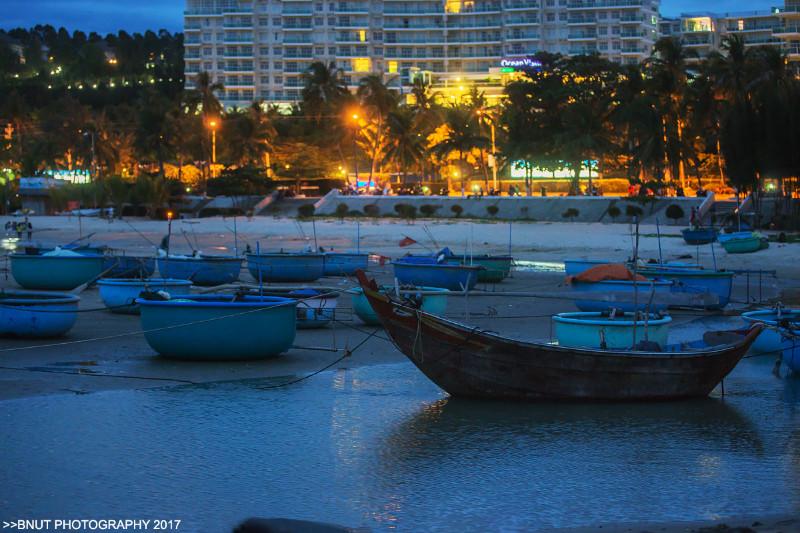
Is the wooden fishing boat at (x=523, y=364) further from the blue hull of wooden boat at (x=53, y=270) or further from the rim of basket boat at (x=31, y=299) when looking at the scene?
the blue hull of wooden boat at (x=53, y=270)

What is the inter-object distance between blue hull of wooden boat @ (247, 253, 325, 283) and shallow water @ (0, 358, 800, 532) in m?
14.8

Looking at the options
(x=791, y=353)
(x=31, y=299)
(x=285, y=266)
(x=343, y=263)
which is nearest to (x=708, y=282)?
(x=791, y=353)

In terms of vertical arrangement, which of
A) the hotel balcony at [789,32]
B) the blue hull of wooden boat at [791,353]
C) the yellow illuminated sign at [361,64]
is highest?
the hotel balcony at [789,32]

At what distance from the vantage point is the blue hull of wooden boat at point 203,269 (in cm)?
2927

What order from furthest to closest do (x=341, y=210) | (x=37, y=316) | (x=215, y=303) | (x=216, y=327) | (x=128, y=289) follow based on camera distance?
(x=341, y=210) < (x=128, y=289) < (x=37, y=316) < (x=215, y=303) < (x=216, y=327)

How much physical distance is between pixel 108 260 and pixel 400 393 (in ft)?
49.3

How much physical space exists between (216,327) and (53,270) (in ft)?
39.1

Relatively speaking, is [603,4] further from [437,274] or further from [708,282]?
[708,282]

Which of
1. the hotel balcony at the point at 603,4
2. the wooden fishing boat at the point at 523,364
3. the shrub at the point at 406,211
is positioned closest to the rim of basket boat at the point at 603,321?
the wooden fishing boat at the point at 523,364

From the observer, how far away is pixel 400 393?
1627cm

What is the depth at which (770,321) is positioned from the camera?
18219 millimetres

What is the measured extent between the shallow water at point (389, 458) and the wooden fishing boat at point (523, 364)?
26 cm

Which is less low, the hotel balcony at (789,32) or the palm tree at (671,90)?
the hotel balcony at (789,32)

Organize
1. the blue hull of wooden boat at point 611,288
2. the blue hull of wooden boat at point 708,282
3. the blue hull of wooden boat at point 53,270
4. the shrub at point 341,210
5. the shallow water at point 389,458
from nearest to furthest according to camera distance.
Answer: the shallow water at point 389,458, the blue hull of wooden boat at point 611,288, the blue hull of wooden boat at point 708,282, the blue hull of wooden boat at point 53,270, the shrub at point 341,210
